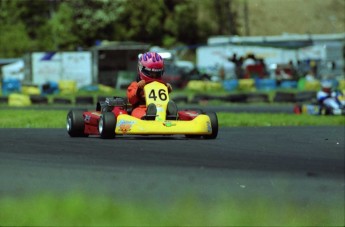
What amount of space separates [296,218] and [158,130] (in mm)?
5063

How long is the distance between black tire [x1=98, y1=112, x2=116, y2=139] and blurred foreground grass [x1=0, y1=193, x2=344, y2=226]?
13.9 feet

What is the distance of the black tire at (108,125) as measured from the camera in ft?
36.6

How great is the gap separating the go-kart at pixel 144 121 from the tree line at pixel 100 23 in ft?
158

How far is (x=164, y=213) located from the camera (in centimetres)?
642

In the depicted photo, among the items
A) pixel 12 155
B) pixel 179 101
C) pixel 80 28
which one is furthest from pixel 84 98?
pixel 80 28

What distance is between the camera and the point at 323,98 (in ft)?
73.3

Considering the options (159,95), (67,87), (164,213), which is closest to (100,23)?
(67,87)

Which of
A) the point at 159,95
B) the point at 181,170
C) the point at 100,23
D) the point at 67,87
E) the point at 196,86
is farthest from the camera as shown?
the point at 100,23

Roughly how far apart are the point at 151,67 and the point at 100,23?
50.4 meters

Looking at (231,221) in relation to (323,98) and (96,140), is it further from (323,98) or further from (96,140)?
(323,98)

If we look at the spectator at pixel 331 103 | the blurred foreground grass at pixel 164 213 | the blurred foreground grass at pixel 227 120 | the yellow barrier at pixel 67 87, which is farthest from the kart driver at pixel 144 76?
the yellow barrier at pixel 67 87

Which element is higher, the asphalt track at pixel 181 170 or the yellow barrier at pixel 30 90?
the asphalt track at pixel 181 170

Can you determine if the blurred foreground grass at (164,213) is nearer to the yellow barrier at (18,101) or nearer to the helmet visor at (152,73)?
the helmet visor at (152,73)

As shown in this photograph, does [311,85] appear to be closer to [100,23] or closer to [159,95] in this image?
[100,23]
